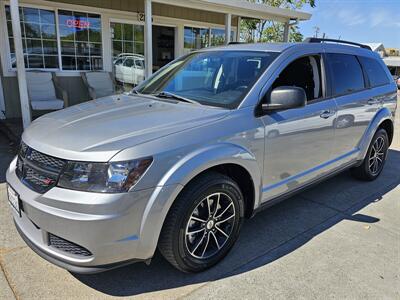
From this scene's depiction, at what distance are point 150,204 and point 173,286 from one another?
78cm

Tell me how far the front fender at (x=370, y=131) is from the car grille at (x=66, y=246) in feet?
12.0

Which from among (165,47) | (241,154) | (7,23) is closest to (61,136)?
(241,154)

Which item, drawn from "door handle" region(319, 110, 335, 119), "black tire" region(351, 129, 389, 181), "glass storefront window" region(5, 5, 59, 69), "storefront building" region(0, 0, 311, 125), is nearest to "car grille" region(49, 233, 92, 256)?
"door handle" region(319, 110, 335, 119)

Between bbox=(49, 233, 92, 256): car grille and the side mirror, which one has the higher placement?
the side mirror

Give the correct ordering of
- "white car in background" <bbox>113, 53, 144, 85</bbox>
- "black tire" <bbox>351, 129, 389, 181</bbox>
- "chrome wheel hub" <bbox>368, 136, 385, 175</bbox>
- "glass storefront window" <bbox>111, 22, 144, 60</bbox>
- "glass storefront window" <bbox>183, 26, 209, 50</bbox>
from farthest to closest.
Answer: "glass storefront window" <bbox>183, 26, 209, 50</bbox>
"white car in background" <bbox>113, 53, 144, 85</bbox>
"glass storefront window" <bbox>111, 22, 144, 60</bbox>
"chrome wheel hub" <bbox>368, 136, 385, 175</bbox>
"black tire" <bbox>351, 129, 389, 181</bbox>

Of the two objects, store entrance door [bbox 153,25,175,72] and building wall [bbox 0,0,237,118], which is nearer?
building wall [bbox 0,0,237,118]

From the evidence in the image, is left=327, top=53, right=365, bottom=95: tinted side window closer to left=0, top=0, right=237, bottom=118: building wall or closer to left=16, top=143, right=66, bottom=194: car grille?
left=16, top=143, right=66, bottom=194: car grille

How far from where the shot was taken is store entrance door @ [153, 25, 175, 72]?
10812mm

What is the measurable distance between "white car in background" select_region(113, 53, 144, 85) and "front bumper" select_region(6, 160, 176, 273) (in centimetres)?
782

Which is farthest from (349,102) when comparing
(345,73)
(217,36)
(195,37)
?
(217,36)

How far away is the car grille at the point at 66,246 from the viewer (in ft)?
7.14

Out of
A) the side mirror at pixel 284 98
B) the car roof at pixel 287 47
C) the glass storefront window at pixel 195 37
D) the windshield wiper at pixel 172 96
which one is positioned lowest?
the windshield wiper at pixel 172 96

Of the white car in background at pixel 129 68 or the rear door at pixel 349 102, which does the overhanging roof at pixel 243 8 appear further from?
the rear door at pixel 349 102

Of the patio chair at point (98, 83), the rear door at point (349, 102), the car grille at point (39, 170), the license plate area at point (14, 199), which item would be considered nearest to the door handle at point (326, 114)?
the rear door at point (349, 102)
